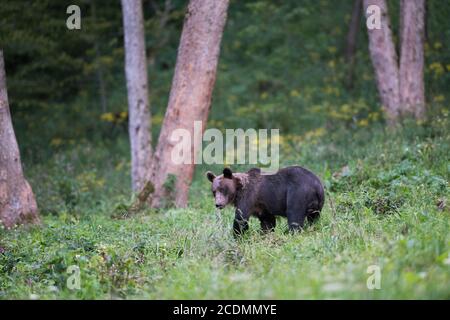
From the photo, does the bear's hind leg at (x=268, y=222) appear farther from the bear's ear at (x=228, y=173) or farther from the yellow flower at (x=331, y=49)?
the yellow flower at (x=331, y=49)

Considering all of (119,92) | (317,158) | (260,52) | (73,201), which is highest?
(260,52)

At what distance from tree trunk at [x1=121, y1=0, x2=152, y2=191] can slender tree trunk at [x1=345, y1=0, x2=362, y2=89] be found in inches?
333

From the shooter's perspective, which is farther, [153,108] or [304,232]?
[153,108]

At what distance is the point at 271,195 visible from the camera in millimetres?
9469

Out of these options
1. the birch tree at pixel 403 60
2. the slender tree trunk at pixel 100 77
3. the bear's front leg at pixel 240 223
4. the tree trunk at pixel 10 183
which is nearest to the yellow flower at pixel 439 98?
the birch tree at pixel 403 60

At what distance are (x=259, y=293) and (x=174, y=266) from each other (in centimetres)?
189

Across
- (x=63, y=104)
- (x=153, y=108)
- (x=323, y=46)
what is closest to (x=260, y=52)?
(x=323, y=46)

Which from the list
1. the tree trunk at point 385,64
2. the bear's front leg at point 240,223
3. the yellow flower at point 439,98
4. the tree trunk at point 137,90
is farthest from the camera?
the yellow flower at point 439,98

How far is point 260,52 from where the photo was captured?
24297mm

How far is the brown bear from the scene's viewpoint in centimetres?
904

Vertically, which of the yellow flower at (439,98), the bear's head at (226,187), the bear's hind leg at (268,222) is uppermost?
the yellow flower at (439,98)

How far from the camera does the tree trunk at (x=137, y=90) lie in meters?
15.3

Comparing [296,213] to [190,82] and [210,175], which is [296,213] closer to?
[210,175]
